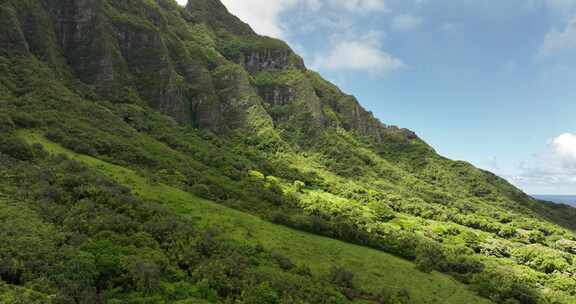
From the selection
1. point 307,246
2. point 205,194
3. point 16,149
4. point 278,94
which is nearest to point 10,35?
point 16,149

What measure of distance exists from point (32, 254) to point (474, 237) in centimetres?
9398

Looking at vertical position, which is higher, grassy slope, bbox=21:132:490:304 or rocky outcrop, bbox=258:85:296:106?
rocky outcrop, bbox=258:85:296:106

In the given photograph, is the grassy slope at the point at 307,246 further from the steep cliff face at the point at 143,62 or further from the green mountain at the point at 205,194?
the steep cliff face at the point at 143,62

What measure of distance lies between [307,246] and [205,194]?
2403 cm

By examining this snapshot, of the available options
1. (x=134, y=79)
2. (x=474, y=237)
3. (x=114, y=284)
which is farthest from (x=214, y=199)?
(x=134, y=79)

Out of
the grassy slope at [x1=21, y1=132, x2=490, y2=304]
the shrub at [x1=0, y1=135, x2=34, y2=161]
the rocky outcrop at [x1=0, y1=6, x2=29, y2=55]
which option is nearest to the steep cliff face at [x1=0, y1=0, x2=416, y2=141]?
the rocky outcrop at [x1=0, y1=6, x2=29, y2=55]

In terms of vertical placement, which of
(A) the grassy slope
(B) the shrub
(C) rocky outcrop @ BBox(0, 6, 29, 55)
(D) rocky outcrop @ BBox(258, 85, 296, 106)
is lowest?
(A) the grassy slope

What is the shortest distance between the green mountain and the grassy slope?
1.32ft

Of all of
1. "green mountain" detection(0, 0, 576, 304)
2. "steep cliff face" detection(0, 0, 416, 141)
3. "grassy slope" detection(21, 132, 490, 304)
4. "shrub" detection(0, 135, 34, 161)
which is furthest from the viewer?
"steep cliff face" detection(0, 0, 416, 141)

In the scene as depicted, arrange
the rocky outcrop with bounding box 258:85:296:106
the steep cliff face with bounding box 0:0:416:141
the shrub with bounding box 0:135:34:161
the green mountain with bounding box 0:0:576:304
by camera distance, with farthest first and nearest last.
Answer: the rocky outcrop with bounding box 258:85:296:106 → the steep cliff face with bounding box 0:0:416:141 → the shrub with bounding box 0:135:34:161 → the green mountain with bounding box 0:0:576:304

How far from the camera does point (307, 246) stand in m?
59.6

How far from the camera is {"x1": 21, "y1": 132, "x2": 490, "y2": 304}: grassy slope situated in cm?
5191

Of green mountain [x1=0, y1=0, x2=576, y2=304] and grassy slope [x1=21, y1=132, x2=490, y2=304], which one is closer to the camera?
green mountain [x1=0, y1=0, x2=576, y2=304]

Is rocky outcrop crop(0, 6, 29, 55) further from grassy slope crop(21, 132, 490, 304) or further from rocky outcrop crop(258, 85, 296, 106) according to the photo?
rocky outcrop crop(258, 85, 296, 106)
